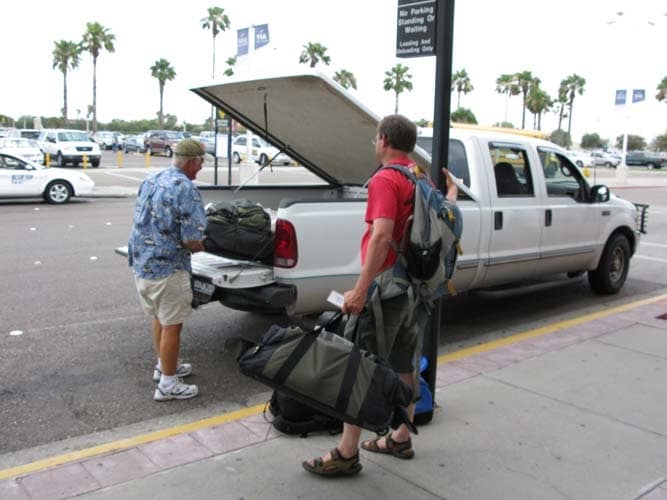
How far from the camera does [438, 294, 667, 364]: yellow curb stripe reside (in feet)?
18.5

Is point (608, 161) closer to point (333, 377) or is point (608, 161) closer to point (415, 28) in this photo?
point (415, 28)

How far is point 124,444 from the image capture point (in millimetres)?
3895

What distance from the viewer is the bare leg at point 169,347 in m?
4.50

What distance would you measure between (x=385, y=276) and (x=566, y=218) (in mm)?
4355

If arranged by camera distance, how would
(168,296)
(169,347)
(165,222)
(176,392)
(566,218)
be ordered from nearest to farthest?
(165,222) → (168,296) → (169,347) → (176,392) → (566,218)

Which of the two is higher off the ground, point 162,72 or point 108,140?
point 162,72

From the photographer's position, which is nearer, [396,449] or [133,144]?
[396,449]

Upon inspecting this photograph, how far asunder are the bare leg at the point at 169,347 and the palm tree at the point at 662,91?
89.9m

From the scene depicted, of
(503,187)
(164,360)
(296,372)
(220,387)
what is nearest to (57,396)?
(164,360)

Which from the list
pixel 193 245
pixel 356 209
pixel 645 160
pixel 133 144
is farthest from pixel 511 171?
pixel 645 160

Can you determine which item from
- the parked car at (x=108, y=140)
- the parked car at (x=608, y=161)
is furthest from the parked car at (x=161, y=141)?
the parked car at (x=608, y=161)

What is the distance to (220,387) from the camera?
4.96 meters

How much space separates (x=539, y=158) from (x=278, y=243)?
3341 mm

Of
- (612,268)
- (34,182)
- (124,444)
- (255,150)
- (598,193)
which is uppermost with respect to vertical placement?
(255,150)
